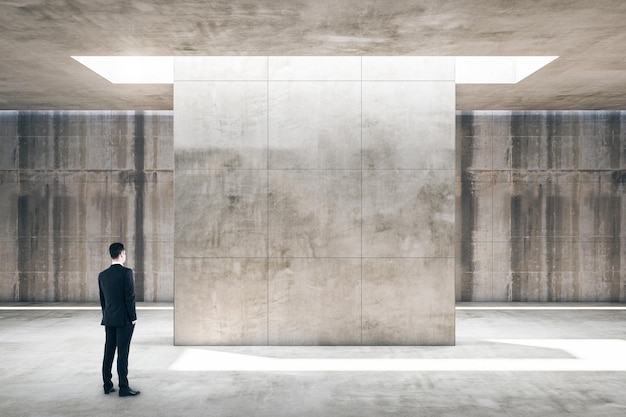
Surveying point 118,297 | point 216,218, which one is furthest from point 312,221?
point 118,297

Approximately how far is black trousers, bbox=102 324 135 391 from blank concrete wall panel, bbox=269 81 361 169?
3922 mm

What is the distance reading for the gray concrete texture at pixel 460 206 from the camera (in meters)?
13.9

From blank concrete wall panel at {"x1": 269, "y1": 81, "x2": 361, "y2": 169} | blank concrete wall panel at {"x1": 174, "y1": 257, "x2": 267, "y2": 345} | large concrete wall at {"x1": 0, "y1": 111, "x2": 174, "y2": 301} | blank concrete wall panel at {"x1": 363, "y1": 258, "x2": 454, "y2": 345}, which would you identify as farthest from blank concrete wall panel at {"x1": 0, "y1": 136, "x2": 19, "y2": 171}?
blank concrete wall panel at {"x1": 363, "y1": 258, "x2": 454, "y2": 345}

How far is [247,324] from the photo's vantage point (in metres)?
8.88

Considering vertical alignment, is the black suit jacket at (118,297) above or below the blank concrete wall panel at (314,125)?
below

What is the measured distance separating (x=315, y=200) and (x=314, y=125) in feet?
4.44

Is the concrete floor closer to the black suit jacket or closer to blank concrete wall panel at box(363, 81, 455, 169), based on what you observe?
the black suit jacket

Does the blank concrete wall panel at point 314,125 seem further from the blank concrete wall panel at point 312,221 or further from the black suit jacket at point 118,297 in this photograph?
the black suit jacket at point 118,297

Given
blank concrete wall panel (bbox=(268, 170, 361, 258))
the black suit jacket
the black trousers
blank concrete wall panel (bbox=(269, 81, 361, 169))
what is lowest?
the black trousers

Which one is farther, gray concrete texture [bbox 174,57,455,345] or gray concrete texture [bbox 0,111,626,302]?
gray concrete texture [bbox 0,111,626,302]

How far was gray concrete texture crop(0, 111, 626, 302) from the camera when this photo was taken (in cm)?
1390

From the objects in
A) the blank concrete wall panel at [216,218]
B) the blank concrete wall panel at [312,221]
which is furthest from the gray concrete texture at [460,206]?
the blank concrete wall panel at [312,221]

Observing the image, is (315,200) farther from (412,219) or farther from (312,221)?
(412,219)

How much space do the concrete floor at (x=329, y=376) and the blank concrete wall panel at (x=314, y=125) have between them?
3354 millimetres
